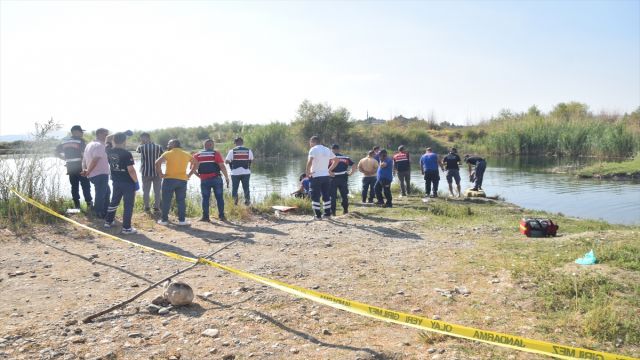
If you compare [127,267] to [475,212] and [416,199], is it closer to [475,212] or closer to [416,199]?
[475,212]

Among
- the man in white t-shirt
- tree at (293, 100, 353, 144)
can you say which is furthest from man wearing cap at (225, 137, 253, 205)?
tree at (293, 100, 353, 144)

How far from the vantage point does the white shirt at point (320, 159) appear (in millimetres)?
10148

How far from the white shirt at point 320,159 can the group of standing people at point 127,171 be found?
208 centimetres

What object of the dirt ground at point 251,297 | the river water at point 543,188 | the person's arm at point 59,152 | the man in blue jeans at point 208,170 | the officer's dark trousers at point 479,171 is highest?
the person's arm at point 59,152

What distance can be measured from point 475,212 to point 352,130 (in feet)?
136

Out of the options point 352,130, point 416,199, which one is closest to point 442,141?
point 352,130

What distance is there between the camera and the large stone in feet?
16.1

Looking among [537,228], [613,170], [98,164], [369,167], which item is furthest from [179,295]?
[613,170]

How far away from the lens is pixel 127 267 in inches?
256

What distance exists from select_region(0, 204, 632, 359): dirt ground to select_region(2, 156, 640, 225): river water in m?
4.63

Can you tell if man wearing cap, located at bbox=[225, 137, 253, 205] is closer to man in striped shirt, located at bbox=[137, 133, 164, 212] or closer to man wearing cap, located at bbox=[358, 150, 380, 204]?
man in striped shirt, located at bbox=[137, 133, 164, 212]

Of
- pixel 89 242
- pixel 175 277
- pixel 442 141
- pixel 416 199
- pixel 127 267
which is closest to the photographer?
pixel 175 277

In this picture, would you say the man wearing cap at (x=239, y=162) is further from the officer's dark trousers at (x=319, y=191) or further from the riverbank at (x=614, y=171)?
the riverbank at (x=614, y=171)

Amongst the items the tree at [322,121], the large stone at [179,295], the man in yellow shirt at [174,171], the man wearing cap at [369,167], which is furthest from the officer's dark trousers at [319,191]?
the tree at [322,121]
